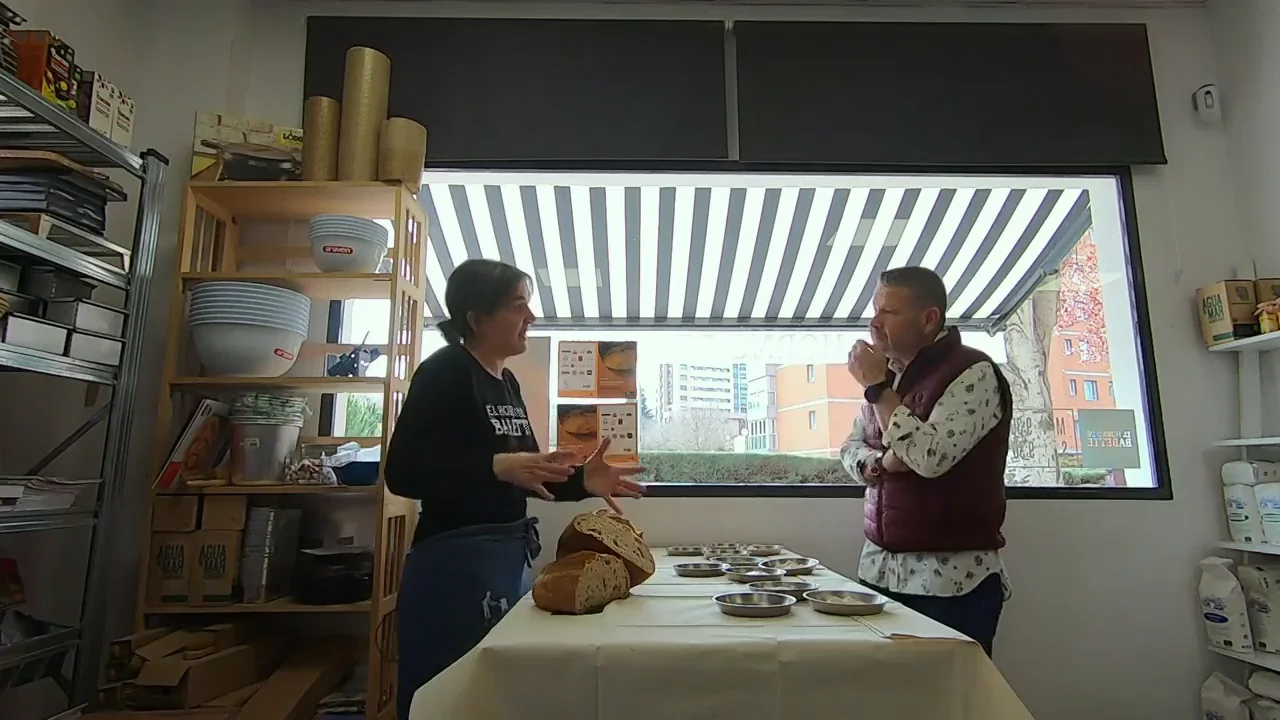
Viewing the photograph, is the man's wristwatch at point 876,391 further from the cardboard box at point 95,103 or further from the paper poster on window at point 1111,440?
the cardboard box at point 95,103

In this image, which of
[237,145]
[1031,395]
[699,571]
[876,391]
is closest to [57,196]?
[237,145]

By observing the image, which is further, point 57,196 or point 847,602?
point 57,196

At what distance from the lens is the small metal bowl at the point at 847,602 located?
48.1 inches

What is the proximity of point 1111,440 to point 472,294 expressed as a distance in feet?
8.34

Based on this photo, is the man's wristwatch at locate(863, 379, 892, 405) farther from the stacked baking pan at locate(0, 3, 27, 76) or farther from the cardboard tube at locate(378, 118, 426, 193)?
the stacked baking pan at locate(0, 3, 27, 76)

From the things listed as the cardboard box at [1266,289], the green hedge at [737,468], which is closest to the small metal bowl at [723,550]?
the green hedge at [737,468]

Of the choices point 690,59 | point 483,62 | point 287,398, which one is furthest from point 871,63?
point 287,398

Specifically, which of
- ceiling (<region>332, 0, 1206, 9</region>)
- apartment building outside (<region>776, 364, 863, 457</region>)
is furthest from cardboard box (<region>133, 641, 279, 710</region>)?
ceiling (<region>332, 0, 1206, 9</region>)

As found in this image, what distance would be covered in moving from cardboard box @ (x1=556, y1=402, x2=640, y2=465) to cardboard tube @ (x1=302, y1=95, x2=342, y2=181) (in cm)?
122

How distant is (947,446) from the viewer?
1653 millimetres

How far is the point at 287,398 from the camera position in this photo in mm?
2375

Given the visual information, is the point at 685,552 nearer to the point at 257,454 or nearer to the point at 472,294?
the point at 472,294

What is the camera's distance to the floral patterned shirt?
166cm

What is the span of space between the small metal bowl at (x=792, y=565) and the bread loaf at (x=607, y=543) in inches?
15.7
